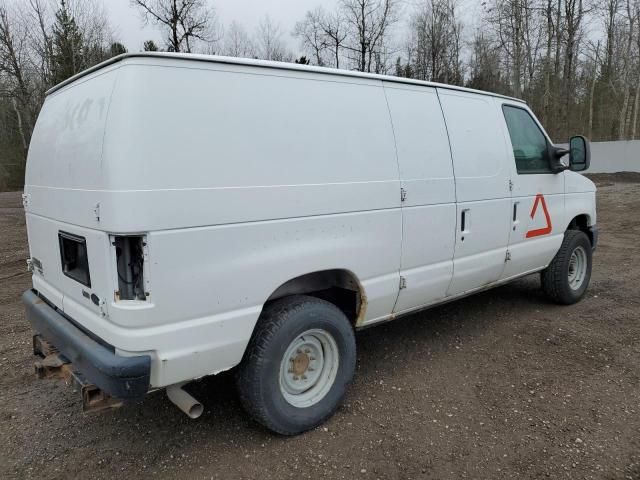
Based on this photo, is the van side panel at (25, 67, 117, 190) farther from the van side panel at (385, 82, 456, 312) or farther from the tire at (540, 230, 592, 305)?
the tire at (540, 230, 592, 305)

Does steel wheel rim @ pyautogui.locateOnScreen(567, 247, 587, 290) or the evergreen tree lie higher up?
the evergreen tree

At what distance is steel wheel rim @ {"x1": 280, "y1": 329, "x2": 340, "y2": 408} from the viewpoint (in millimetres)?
3150

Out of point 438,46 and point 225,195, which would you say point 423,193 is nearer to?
point 225,195

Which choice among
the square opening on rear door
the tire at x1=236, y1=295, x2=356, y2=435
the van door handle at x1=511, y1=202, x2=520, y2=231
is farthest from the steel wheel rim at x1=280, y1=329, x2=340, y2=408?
the van door handle at x1=511, y1=202, x2=520, y2=231

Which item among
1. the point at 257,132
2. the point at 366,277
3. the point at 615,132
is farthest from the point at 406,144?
the point at 615,132

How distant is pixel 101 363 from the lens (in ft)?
8.02

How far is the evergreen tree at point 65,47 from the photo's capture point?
76.0ft

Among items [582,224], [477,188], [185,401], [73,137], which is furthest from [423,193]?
[582,224]

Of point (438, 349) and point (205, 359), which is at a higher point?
point (205, 359)

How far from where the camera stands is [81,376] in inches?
111

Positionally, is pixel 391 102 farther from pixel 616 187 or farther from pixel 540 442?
pixel 616 187

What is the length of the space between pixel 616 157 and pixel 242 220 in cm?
2896

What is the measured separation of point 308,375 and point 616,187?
66.6 feet

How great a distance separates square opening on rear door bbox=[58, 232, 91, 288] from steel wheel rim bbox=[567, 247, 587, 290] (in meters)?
5.12
